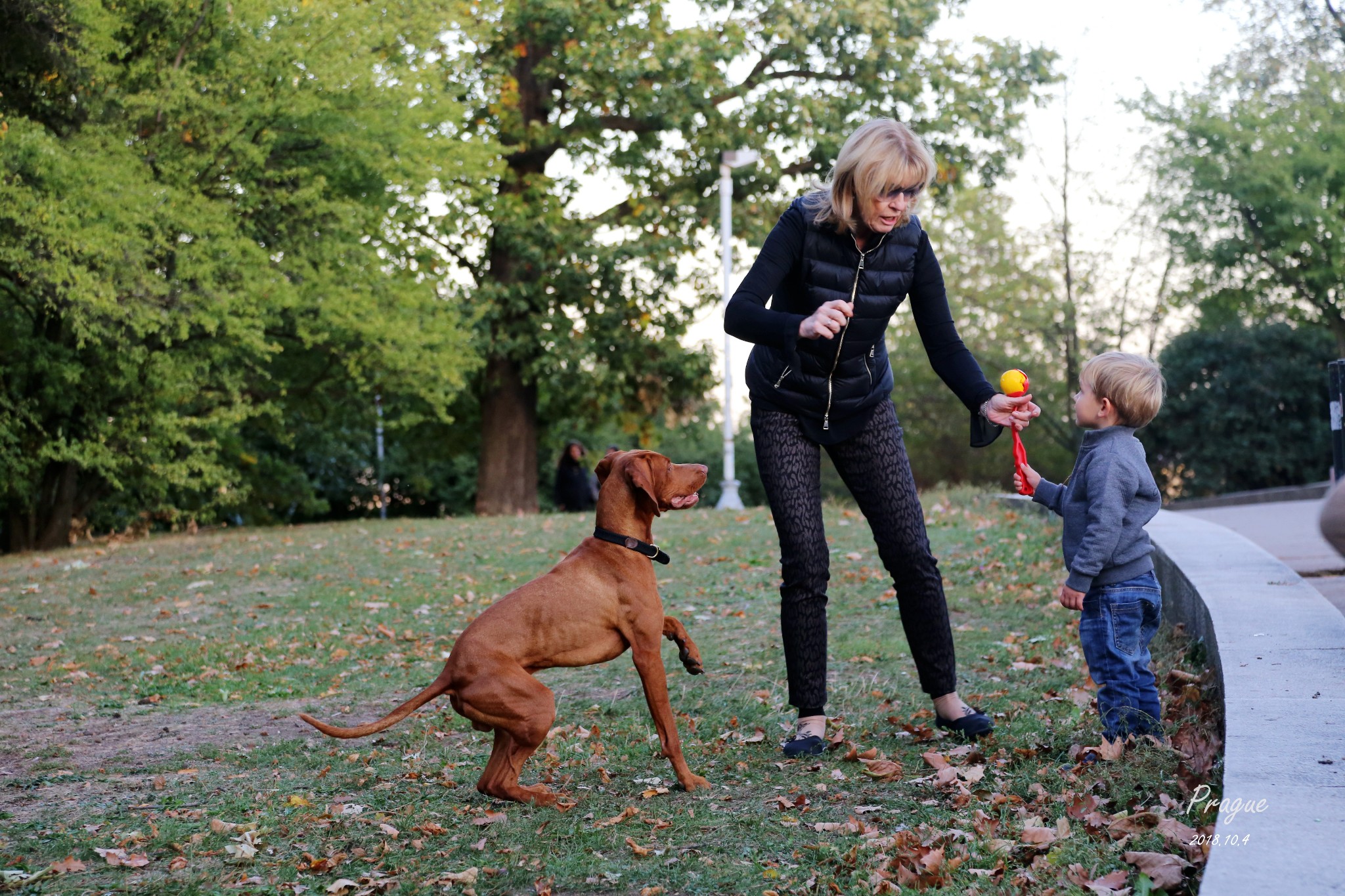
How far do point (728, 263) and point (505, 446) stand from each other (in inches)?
204

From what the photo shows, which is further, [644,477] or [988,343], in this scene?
[988,343]

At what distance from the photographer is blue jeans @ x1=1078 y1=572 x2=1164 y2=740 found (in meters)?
4.06

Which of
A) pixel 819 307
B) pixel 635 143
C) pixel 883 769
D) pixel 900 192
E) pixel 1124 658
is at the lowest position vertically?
pixel 883 769

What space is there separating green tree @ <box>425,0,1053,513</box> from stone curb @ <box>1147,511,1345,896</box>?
1465 cm

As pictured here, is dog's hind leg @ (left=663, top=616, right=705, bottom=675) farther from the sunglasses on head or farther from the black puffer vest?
the sunglasses on head

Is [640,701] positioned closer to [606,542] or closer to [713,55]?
[606,542]

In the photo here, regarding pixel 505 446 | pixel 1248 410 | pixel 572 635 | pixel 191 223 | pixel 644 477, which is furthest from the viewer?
pixel 1248 410

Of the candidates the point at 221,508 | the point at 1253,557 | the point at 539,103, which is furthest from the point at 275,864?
the point at 221,508

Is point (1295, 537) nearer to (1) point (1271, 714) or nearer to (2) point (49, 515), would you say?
(1) point (1271, 714)

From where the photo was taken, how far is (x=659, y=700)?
156 inches

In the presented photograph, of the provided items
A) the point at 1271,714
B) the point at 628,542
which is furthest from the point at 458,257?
the point at 1271,714

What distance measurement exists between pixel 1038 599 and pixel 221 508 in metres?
18.4

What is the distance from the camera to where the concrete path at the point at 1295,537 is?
624 centimetres

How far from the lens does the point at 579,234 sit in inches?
770
